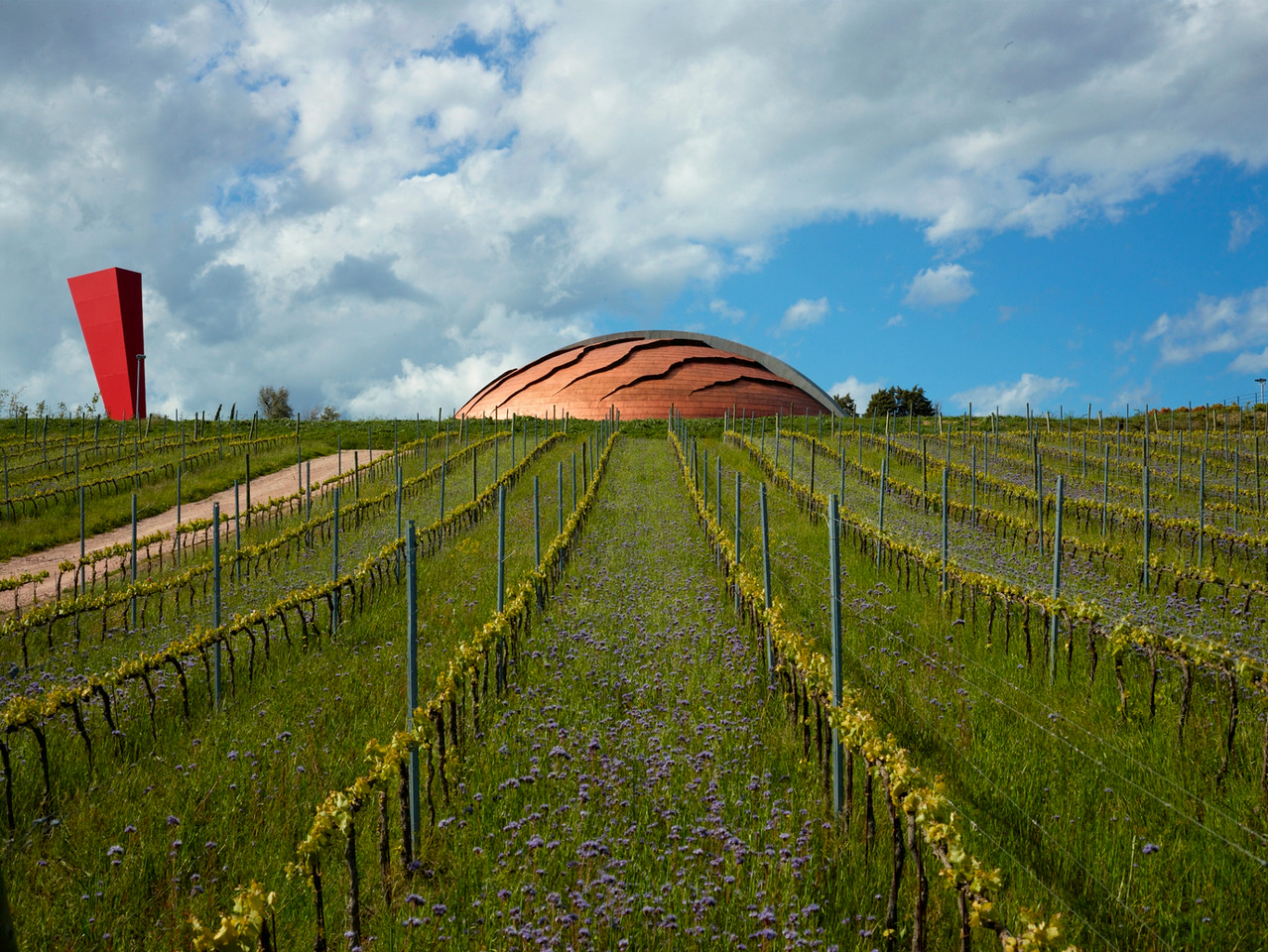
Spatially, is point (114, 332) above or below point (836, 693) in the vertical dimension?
above

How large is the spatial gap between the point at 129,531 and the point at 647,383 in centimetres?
4149

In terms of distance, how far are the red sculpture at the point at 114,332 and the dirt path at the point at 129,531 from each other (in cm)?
2491

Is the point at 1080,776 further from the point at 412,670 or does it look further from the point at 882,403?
the point at 882,403

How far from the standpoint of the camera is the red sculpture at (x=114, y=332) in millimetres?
48188

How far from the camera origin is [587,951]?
10.9ft

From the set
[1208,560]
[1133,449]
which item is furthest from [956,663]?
[1133,449]

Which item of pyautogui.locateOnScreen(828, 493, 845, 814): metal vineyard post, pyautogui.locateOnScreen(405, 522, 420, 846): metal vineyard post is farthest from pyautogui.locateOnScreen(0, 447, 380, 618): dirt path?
pyautogui.locateOnScreen(828, 493, 845, 814): metal vineyard post

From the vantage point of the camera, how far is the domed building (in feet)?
191

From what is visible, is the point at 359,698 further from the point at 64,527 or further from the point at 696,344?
the point at 696,344

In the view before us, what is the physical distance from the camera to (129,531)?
70.5 ft

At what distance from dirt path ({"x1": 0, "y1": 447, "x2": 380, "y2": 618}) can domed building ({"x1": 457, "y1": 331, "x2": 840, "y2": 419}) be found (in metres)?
27.9

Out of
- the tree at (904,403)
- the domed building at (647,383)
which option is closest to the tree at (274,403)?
the domed building at (647,383)

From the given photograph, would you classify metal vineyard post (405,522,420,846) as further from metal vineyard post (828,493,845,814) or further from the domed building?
the domed building

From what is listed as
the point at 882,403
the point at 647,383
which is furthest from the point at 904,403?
the point at 647,383
